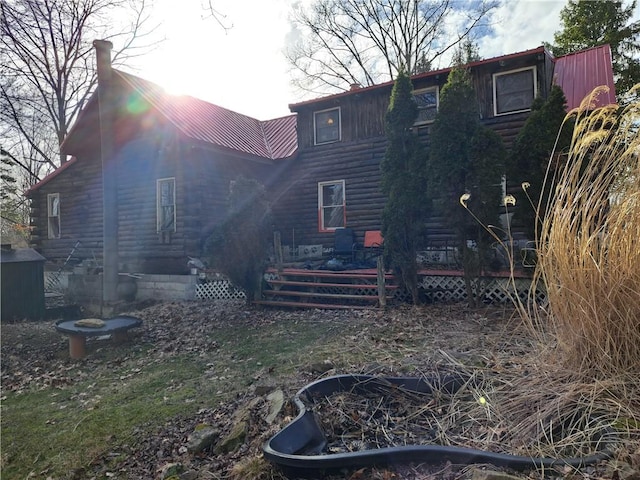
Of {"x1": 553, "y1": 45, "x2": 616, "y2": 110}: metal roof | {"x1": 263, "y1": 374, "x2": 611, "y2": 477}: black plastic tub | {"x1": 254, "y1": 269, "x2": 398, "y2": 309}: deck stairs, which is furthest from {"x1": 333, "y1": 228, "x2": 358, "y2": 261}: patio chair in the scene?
{"x1": 263, "y1": 374, "x2": 611, "y2": 477}: black plastic tub

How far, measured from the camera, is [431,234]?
10.4 m

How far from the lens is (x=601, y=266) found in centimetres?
223

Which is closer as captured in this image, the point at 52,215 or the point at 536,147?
the point at 536,147

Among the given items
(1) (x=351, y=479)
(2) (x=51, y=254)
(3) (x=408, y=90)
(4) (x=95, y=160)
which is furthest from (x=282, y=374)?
(2) (x=51, y=254)

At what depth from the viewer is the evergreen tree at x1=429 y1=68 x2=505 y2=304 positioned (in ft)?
19.7

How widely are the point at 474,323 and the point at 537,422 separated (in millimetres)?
3447

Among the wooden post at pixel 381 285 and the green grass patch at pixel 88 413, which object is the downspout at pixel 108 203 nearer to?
the green grass patch at pixel 88 413

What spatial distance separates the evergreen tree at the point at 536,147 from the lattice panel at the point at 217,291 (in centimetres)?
624

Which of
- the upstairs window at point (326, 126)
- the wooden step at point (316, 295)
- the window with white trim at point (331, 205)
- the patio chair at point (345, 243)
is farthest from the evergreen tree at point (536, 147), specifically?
the upstairs window at point (326, 126)

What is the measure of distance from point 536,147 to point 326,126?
729cm

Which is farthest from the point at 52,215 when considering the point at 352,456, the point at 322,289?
the point at 352,456

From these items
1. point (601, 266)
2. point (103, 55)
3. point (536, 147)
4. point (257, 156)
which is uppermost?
point (103, 55)

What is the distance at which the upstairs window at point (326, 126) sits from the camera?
12.0m

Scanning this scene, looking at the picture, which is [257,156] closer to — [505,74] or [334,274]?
[334,274]
